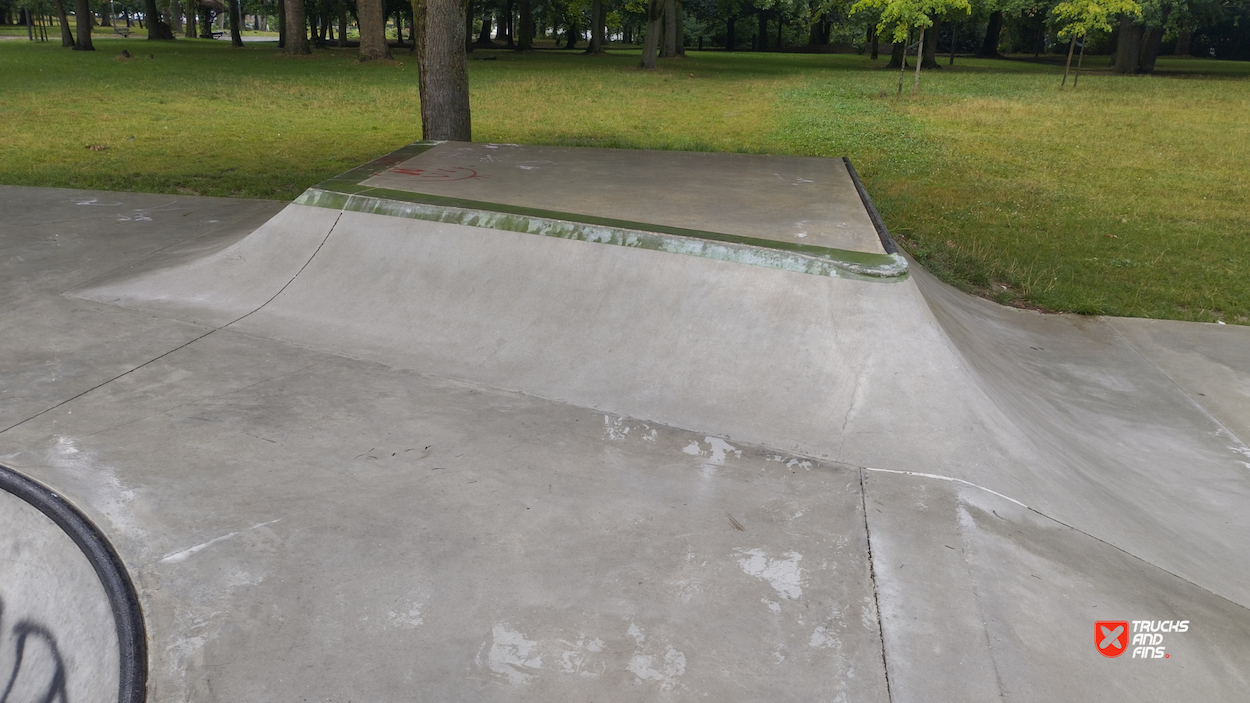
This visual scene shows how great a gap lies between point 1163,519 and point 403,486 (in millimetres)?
3204

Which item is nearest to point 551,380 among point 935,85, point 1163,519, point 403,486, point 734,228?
point 403,486

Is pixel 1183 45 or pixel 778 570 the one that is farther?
pixel 1183 45

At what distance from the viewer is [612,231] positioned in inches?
193

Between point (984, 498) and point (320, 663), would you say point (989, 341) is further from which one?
point (320, 663)

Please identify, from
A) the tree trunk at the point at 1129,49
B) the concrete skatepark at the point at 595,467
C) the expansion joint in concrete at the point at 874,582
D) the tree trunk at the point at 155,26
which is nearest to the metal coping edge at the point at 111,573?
the concrete skatepark at the point at 595,467

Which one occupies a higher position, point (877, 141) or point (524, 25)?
point (524, 25)

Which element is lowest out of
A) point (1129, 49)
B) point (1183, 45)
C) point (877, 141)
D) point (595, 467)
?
point (595, 467)

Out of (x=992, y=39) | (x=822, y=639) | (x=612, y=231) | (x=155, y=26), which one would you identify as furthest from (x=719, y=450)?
(x=992, y=39)

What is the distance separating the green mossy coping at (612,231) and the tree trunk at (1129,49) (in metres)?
36.4

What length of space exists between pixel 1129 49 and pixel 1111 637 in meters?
38.8

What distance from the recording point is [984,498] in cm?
332

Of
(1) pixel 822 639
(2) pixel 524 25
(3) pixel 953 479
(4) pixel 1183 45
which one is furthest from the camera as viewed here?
(4) pixel 1183 45

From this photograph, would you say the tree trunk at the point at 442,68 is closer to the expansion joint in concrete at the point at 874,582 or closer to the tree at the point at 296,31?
the expansion joint in concrete at the point at 874,582

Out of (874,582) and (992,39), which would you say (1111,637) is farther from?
(992,39)
